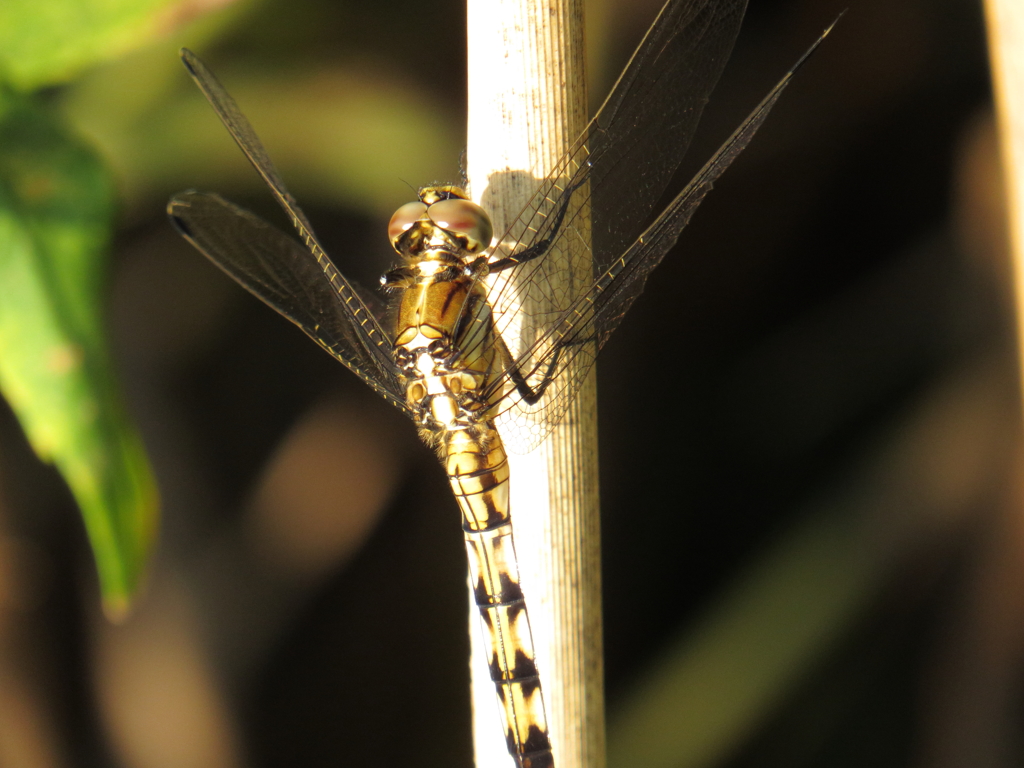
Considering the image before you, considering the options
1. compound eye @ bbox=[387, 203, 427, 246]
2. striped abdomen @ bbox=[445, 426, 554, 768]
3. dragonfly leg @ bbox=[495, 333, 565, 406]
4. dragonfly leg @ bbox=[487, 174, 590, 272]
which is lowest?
striped abdomen @ bbox=[445, 426, 554, 768]

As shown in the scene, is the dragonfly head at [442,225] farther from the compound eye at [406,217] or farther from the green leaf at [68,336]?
→ the green leaf at [68,336]

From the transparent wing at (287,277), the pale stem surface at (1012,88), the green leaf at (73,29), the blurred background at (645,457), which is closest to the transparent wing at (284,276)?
the transparent wing at (287,277)

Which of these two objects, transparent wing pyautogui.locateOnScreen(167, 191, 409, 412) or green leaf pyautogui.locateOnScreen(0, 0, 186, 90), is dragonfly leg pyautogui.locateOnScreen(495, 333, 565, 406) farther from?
green leaf pyautogui.locateOnScreen(0, 0, 186, 90)

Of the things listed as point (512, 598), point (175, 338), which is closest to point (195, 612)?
point (175, 338)

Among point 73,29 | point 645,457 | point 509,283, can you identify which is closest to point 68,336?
point 73,29

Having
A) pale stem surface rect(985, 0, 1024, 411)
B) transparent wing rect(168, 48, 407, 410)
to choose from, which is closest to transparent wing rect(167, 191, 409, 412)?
transparent wing rect(168, 48, 407, 410)

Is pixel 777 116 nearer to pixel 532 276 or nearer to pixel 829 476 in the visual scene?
pixel 829 476
